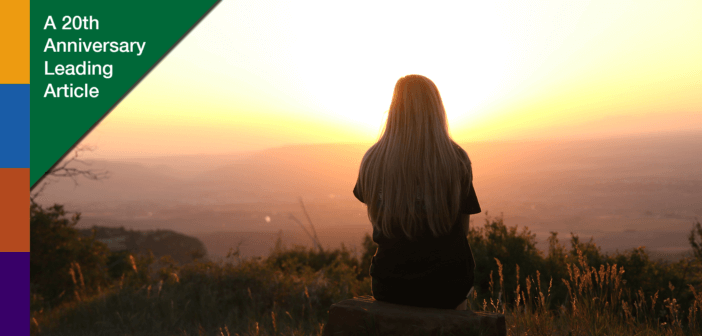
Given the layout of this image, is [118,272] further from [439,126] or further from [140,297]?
[439,126]

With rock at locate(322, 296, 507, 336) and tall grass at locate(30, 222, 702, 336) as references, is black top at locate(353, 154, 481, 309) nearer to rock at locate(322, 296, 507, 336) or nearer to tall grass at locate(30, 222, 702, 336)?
rock at locate(322, 296, 507, 336)

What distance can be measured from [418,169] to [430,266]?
0.68 metres

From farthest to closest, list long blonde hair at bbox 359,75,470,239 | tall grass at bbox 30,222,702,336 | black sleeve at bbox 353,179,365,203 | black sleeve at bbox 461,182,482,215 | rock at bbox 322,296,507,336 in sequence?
tall grass at bbox 30,222,702,336 → black sleeve at bbox 353,179,365,203 → black sleeve at bbox 461,182,482,215 → long blonde hair at bbox 359,75,470,239 → rock at bbox 322,296,507,336

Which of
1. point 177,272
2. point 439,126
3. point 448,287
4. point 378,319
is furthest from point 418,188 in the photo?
point 177,272

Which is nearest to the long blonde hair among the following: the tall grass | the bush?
the tall grass

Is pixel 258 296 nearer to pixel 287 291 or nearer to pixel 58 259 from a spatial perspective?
pixel 287 291

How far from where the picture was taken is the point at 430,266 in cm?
309

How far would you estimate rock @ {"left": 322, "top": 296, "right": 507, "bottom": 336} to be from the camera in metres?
2.88

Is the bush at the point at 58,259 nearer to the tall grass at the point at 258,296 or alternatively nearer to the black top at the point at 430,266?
the tall grass at the point at 258,296

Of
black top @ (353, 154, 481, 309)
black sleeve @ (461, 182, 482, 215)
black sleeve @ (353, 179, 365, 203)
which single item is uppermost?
black sleeve @ (353, 179, 365, 203)

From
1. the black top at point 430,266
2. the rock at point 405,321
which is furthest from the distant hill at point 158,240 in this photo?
the black top at point 430,266

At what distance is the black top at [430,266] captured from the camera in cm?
309

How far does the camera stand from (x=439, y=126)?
3.19 meters

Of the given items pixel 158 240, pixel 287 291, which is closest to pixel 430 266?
pixel 287 291
